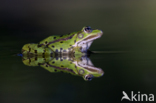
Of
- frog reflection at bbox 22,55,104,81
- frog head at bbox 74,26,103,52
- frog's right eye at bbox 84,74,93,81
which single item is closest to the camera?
frog's right eye at bbox 84,74,93,81

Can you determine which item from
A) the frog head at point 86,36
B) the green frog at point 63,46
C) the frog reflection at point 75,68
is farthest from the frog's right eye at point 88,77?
the green frog at point 63,46

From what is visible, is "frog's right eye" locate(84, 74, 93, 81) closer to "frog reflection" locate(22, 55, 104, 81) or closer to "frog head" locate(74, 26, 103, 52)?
"frog reflection" locate(22, 55, 104, 81)

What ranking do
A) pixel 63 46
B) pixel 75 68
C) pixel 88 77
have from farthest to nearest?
1. pixel 63 46
2. pixel 75 68
3. pixel 88 77

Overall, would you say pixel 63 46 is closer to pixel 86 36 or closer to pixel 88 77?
pixel 86 36

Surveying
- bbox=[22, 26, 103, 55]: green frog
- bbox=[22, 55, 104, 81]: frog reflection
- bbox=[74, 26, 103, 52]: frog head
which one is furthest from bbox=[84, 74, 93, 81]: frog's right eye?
bbox=[22, 26, 103, 55]: green frog

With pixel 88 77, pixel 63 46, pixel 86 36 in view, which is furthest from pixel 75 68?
pixel 63 46

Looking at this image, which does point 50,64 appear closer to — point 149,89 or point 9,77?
point 9,77

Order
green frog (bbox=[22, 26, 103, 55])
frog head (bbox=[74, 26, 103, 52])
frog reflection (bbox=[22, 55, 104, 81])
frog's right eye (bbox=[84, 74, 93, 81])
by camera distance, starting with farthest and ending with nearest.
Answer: green frog (bbox=[22, 26, 103, 55]) → frog head (bbox=[74, 26, 103, 52]) → frog reflection (bbox=[22, 55, 104, 81]) → frog's right eye (bbox=[84, 74, 93, 81])

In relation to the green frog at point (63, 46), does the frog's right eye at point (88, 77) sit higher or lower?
lower

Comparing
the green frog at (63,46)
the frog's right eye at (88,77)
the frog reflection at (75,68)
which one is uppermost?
the green frog at (63,46)

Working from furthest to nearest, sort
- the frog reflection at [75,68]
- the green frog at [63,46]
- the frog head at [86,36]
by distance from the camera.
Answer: the green frog at [63,46] < the frog head at [86,36] < the frog reflection at [75,68]

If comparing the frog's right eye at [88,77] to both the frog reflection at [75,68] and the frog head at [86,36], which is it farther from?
the frog head at [86,36]
